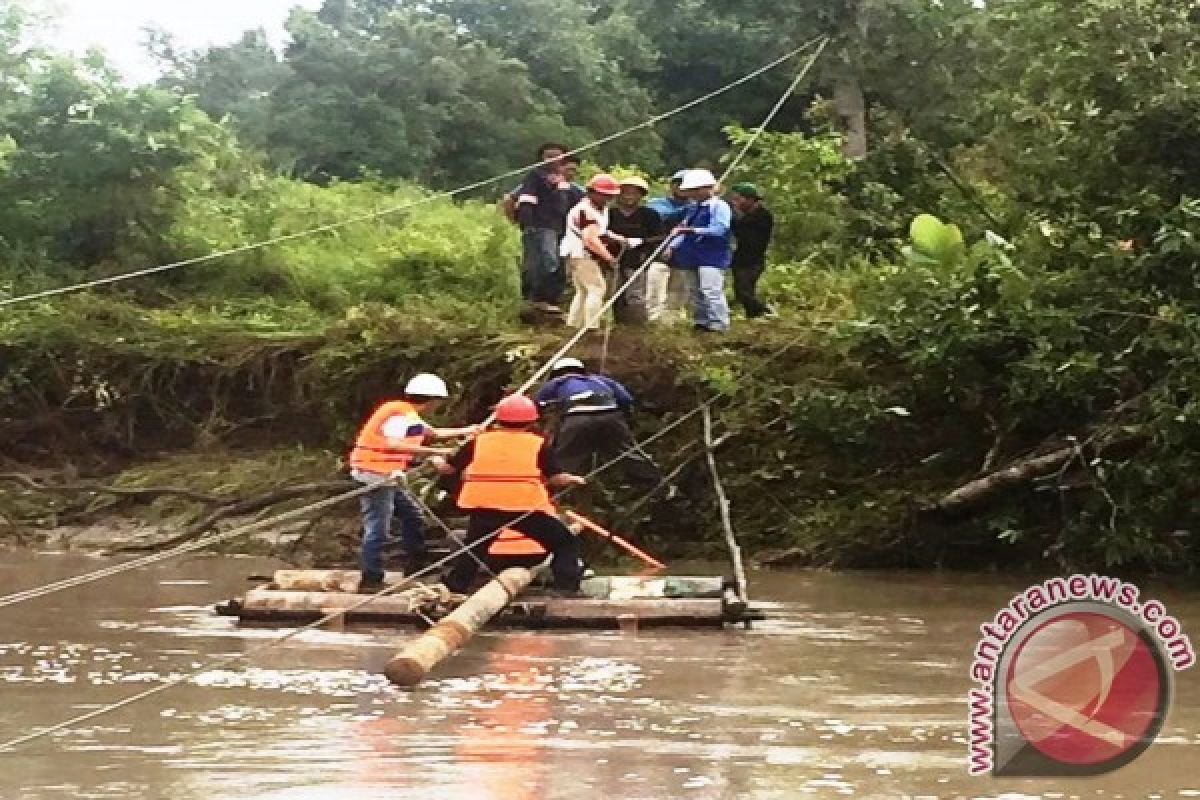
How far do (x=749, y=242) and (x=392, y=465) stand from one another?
18.6 feet

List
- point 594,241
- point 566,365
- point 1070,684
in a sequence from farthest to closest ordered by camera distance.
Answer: point 594,241 < point 566,365 < point 1070,684

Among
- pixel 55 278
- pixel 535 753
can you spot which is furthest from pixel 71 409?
pixel 535 753

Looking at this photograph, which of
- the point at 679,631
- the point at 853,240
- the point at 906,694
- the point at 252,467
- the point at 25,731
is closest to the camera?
the point at 25,731

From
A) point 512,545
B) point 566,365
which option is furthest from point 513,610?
point 566,365

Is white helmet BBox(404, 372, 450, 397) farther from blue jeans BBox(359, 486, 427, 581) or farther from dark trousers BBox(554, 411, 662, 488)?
dark trousers BBox(554, 411, 662, 488)

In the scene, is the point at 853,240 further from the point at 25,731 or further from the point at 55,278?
the point at 25,731

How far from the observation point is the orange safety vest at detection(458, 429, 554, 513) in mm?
12500

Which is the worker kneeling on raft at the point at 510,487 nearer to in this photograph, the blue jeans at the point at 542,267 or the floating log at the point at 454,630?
the floating log at the point at 454,630

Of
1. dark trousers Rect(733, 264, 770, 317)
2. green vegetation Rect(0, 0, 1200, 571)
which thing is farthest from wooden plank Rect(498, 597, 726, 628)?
dark trousers Rect(733, 264, 770, 317)

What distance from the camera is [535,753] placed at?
820 centimetres

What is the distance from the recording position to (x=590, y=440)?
47.6 ft

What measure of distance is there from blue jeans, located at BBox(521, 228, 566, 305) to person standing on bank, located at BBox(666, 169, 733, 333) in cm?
114

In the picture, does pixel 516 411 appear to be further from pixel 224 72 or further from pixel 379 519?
pixel 224 72

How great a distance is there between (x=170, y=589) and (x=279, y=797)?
790cm
